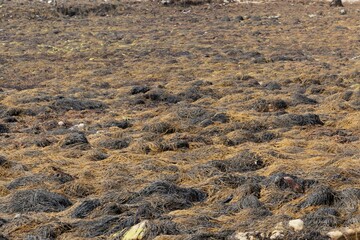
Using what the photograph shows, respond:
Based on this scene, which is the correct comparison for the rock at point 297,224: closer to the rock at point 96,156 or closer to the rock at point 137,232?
the rock at point 137,232

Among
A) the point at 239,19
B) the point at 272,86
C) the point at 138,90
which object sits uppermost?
the point at 138,90

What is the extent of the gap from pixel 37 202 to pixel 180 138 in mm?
3004

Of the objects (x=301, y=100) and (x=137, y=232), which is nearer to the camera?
(x=137, y=232)

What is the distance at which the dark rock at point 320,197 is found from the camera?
6.06m

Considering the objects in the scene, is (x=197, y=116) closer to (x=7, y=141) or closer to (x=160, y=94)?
(x=160, y=94)

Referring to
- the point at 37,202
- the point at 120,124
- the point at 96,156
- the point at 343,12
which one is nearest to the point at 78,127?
the point at 120,124

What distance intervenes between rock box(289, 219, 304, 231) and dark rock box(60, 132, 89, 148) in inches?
160

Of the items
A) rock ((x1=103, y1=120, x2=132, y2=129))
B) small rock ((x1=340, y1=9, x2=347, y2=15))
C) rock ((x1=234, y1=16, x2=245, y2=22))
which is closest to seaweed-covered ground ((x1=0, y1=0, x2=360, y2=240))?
rock ((x1=103, y1=120, x2=132, y2=129))

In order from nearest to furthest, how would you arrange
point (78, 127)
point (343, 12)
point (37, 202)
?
point (37, 202) → point (78, 127) → point (343, 12)

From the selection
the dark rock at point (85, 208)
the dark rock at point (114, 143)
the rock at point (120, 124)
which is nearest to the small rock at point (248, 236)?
the dark rock at point (85, 208)

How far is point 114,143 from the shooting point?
8758 mm

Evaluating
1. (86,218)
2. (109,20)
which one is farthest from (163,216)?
(109,20)

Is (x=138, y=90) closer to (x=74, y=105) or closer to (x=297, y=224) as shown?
(x=74, y=105)

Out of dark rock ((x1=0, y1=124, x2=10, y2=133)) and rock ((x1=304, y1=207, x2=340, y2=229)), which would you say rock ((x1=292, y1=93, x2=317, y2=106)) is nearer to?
dark rock ((x1=0, y1=124, x2=10, y2=133))
